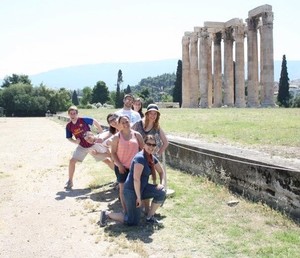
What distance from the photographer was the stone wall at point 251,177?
8078mm

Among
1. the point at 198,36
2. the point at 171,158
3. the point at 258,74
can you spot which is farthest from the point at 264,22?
the point at 171,158

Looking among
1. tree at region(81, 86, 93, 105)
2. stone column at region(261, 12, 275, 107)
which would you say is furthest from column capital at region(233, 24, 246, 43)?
tree at region(81, 86, 93, 105)

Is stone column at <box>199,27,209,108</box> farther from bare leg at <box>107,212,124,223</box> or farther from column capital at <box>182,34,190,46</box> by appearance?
bare leg at <box>107,212,124,223</box>

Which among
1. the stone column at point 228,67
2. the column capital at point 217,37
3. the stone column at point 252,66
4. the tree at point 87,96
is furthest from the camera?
the tree at point 87,96

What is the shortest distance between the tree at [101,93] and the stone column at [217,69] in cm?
8878

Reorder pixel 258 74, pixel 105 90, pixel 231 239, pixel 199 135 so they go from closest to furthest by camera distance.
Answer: pixel 231 239 < pixel 199 135 < pixel 258 74 < pixel 105 90

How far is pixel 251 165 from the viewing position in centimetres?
934

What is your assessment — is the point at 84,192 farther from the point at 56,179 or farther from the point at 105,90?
the point at 105,90

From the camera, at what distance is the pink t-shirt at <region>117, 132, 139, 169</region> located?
8.64 metres

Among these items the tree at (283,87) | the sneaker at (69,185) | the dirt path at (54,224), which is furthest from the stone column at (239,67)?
the sneaker at (69,185)

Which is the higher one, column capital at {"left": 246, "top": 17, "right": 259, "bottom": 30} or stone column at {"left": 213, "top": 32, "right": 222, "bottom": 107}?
column capital at {"left": 246, "top": 17, "right": 259, "bottom": 30}

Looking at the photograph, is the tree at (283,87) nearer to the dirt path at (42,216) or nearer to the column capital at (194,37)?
the column capital at (194,37)

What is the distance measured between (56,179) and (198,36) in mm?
48813

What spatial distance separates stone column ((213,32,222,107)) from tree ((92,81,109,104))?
Answer: 8878 centimetres
